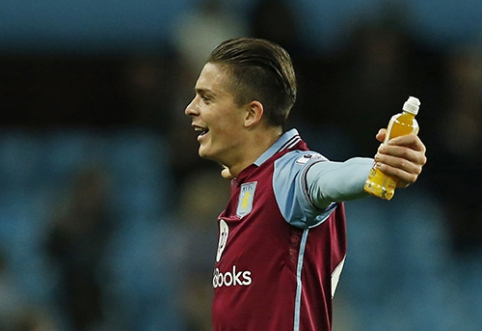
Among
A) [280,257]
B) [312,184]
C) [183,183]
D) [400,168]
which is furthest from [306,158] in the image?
[183,183]

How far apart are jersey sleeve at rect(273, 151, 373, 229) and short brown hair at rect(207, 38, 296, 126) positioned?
24 centimetres

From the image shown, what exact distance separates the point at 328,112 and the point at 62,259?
2270mm

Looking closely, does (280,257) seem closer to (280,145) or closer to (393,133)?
(280,145)

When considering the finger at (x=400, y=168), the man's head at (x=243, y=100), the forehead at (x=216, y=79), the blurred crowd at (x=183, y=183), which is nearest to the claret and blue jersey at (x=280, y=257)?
the man's head at (x=243, y=100)

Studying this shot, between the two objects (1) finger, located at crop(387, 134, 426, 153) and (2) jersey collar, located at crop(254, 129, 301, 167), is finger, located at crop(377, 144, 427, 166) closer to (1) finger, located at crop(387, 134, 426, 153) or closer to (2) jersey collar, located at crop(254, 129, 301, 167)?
(1) finger, located at crop(387, 134, 426, 153)

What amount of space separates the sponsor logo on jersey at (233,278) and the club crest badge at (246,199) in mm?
189

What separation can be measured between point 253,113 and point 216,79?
0.59 ft

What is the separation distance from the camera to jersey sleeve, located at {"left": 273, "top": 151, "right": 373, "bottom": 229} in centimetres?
288

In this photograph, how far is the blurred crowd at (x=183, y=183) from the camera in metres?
7.11

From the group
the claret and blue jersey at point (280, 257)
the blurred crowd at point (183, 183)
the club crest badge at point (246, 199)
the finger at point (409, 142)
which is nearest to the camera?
the finger at point (409, 142)

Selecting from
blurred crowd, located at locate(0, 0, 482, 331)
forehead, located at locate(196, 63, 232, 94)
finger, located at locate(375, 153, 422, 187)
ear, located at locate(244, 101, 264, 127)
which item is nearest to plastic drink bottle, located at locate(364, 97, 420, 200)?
finger, located at locate(375, 153, 422, 187)

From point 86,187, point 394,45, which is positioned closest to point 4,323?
point 86,187

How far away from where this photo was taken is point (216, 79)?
11.8ft

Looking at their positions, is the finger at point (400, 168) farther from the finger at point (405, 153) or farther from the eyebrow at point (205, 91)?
the eyebrow at point (205, 91)
